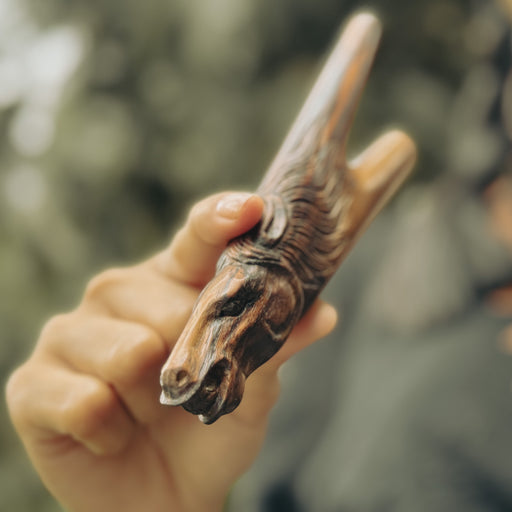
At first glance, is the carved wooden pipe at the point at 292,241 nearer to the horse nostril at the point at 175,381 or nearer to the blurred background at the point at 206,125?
the horse nostril at the point at 175,381

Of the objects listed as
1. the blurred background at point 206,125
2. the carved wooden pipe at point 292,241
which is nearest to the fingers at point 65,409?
the carved wooden pipe at point 292,241

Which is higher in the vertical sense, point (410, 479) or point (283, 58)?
point (283, 58)

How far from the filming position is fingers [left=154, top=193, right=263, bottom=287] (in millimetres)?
276

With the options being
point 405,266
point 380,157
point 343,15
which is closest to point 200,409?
point 380,157

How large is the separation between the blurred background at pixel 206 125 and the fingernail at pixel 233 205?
37cm

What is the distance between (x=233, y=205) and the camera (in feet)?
0.90

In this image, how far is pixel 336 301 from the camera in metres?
0.88

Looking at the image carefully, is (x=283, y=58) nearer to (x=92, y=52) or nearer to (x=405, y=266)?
(x=92, y=52)

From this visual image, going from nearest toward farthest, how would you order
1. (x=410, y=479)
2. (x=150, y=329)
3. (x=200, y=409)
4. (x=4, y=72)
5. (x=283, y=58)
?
(x=200, y=409) < (x=150, y=329) < (x=410, y=479) < (x=4, y=72) < (x=283, y=58)

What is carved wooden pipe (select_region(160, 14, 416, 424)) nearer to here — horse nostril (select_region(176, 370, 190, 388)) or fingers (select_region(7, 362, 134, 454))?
horse nostril (select_region(176, 370, 190, 388))

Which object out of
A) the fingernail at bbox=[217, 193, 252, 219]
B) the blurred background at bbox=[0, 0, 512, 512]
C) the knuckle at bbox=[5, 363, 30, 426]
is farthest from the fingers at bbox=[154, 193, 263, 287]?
the blurred background at bbox=[0, 0, 512, 512]

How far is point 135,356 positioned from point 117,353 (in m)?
0.01

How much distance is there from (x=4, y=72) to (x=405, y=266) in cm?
62

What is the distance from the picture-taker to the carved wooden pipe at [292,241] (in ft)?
0.75
